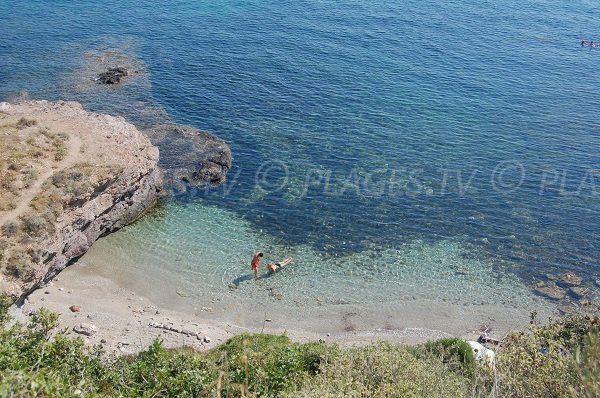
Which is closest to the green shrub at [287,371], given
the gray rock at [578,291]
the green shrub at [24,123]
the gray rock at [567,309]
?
the gray rock at [567,309]

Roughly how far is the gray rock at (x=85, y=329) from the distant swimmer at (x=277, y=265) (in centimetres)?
1069

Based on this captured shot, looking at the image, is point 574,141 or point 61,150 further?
point 574,141

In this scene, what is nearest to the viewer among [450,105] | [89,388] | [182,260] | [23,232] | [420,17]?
[89,388]

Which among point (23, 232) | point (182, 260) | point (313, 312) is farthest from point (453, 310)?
point (23, 232)

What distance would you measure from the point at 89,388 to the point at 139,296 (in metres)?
14.6

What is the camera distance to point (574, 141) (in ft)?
176

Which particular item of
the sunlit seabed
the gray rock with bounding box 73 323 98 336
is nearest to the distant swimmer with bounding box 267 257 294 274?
the sunlit seabed

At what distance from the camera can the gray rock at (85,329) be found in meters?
30.6

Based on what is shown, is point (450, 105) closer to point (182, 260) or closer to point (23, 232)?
point (182, 260)

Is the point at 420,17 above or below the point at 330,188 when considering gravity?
above

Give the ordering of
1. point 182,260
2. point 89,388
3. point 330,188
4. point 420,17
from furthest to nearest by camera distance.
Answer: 1. point 420,17
2. point 330,188
3. point 182,260
4. point 89,388

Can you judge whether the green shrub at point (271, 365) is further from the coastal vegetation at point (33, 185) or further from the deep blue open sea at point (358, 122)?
the coastal vegetation at point (33, 185)

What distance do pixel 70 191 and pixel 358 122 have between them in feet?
91.8

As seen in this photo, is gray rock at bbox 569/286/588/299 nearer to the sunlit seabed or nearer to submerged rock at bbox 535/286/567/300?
submerged rock at bbox 535/286/567/300
